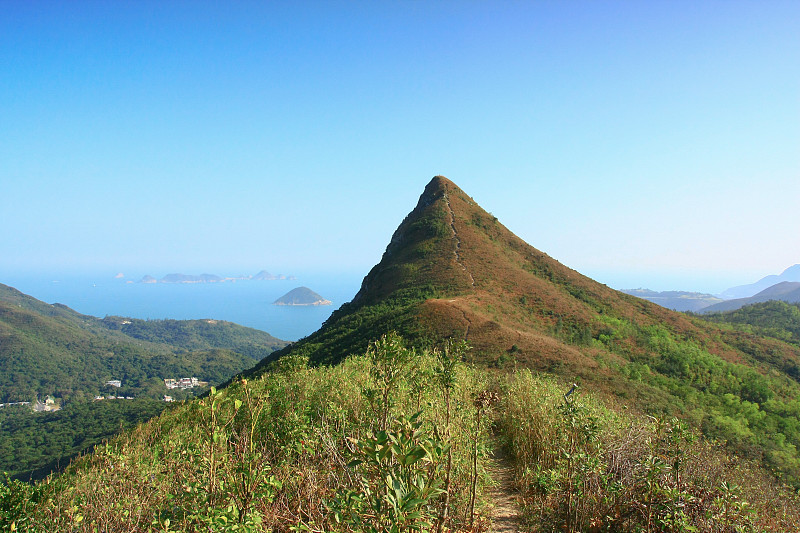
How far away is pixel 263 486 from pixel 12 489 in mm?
4192

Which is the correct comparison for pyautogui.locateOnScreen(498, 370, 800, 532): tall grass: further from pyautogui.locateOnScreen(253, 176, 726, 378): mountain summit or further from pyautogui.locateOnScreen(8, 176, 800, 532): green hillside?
pyautogui.locateOnScreen(253, 176, 726, 378): mountain summit

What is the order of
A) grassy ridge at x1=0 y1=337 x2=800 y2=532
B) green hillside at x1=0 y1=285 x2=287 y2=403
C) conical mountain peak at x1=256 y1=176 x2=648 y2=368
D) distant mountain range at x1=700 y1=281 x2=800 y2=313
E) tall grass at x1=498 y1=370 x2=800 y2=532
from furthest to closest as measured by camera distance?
1. distant mountain range at x1=700 y1=281 x2=800 y2=313
2. green hillside at x1=0 y1=285 x2=287 y2=403
3. conical mountain peak at x1=256 y1=176 x2=648 y2=368
4. tall grass at x1=498 y1=370 x2=800 y2=532
5. grassy ridge at x1=0 y1=337 x2=800 y2=532

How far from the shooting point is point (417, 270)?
41406 millimetres

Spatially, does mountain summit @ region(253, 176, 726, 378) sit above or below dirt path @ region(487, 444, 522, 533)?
above

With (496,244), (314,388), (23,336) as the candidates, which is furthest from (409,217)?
(23,336)

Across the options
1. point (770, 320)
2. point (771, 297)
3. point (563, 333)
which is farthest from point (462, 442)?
point (771, 297)

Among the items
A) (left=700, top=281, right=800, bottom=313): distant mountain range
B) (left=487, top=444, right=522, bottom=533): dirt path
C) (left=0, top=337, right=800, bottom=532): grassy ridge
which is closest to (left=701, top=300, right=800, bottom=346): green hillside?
(left=487, top=444, right=522, bottom=533): dirt path

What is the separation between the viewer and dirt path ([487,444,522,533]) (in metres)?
6.18

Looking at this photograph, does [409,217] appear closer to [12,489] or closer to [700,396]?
[700,396]

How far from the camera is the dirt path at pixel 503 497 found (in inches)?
243

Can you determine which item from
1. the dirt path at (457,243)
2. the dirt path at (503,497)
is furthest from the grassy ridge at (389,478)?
the dirt path at (457,243)

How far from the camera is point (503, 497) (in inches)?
289

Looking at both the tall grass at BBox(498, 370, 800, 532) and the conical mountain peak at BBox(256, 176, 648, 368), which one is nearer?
the tall grass at BBox(498, 370, 800, 532)

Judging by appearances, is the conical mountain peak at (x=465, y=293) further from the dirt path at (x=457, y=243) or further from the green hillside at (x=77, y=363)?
the green hillside at (x=77, y=363)
